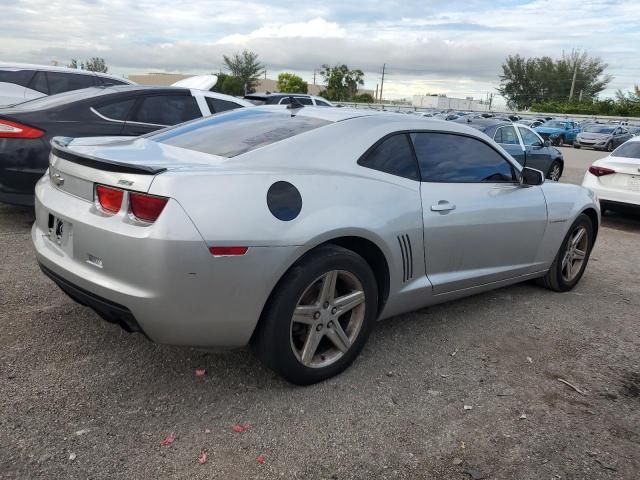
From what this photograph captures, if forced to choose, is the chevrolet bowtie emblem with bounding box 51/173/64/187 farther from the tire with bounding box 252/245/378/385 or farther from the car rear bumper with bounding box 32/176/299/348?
the tire with bounding box 252/245/378/385

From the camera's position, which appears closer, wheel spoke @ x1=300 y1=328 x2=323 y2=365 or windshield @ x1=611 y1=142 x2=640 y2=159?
wheel spoke @ x1=300 y1=328 x2=323 y2=365

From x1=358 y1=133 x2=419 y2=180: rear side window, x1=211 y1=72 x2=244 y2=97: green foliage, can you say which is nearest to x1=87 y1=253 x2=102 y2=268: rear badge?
x1=358 y1=133 x2=419 y2=180: rear side window

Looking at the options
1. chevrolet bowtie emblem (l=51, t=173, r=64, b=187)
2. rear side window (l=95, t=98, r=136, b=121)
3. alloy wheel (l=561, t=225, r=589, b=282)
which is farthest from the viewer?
rear side window (l=95, t=98, r=136, b=121)

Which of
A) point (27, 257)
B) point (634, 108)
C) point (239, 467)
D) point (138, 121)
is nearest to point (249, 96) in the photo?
point (138, 121)

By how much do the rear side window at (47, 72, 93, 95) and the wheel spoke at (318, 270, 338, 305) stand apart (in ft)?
23.6

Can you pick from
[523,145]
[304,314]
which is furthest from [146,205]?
[523,145]

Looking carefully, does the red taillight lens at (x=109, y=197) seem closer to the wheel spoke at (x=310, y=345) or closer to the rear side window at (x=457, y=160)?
the wheel spoke at (x=310, y=345)

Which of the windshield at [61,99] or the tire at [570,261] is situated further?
the windshield at [61,99]

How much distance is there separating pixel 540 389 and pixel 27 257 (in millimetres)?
4238

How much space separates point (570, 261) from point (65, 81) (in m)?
7.46

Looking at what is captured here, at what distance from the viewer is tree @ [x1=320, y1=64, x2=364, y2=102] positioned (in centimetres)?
7110

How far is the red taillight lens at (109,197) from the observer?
8.86 feet

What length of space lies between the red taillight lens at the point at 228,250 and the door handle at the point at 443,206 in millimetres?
1442

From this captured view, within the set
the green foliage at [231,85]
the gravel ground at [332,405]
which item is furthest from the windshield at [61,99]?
the green foliage at [231,85]
